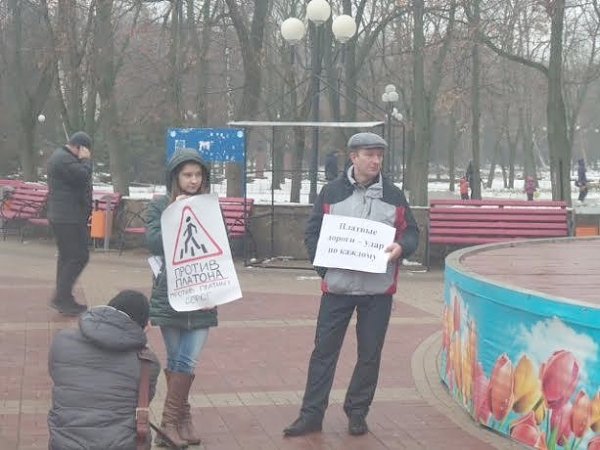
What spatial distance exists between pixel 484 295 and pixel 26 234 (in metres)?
13.6

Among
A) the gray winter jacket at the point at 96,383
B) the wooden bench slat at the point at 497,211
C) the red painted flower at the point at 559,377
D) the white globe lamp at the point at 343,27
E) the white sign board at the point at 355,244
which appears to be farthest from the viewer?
the white globe lamp at the point at 343,27

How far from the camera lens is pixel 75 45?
23391 mm

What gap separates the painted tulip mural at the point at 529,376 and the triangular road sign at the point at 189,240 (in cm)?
173

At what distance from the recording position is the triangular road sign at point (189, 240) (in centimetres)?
557

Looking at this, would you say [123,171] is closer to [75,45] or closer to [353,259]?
[75,45]

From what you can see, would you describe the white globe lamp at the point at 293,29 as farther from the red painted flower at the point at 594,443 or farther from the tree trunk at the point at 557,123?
the red painted flower at the point at 594,443

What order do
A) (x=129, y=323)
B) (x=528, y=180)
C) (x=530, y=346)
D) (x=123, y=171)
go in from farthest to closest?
1. (x=528, y=180)
2. (x=123, y=171)
3. (x=530, y=346)
4. (x=129, y=323)

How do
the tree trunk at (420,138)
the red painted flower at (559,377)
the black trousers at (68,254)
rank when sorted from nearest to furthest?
the red painted flower at (559,377) → the black trousers at (68,254) → the tree trunk at (420,138)

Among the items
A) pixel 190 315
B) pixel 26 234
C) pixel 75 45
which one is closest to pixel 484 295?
pixel 190 315

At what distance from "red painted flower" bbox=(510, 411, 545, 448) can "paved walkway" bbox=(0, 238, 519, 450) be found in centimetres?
10

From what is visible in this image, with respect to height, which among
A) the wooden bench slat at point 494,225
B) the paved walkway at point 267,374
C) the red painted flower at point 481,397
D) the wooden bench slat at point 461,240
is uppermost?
the wooden bench slat at point 494,225

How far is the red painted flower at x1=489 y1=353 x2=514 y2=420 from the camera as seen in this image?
19.0 ft

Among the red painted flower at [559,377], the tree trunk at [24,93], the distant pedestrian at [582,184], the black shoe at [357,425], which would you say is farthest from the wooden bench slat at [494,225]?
the distant pedestrian at [582,184]

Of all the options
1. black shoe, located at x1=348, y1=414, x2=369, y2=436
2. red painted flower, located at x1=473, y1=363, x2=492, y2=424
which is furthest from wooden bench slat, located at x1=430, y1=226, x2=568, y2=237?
black shoe, located at x1=348, y1=414, x2=369, y2=436
